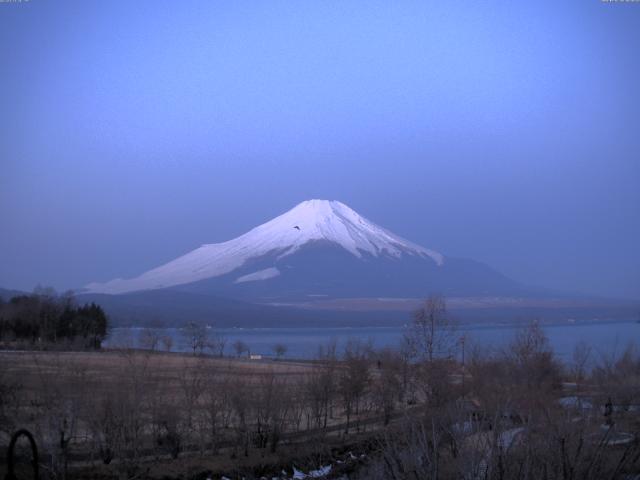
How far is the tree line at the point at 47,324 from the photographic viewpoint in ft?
212

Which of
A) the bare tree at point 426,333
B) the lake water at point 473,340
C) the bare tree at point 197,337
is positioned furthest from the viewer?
the bare tree at point 197,337

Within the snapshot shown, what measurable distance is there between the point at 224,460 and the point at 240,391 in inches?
124

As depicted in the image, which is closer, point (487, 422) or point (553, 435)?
point (553, 435)

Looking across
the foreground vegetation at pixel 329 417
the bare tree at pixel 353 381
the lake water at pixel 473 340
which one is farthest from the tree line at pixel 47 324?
the bare tree at pixel 353 381

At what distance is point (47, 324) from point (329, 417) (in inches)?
1566

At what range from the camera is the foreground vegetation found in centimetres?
1210

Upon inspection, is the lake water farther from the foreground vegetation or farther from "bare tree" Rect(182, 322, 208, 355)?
the foreground vegetation

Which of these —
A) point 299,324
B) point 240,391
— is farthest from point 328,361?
point 299,324

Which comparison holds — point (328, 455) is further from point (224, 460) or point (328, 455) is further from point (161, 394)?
point (161, 394)

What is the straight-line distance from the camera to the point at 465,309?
541ft

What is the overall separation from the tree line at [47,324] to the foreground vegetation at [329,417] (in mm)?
30181

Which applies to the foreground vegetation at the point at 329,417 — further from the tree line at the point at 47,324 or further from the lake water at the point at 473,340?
the tree line at the point at 47,324

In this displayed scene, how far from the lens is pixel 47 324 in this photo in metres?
65.8

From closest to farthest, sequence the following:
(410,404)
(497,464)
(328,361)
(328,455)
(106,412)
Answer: (497,464)
(106,412)
(328,455)
(410,404)
(328,361)
